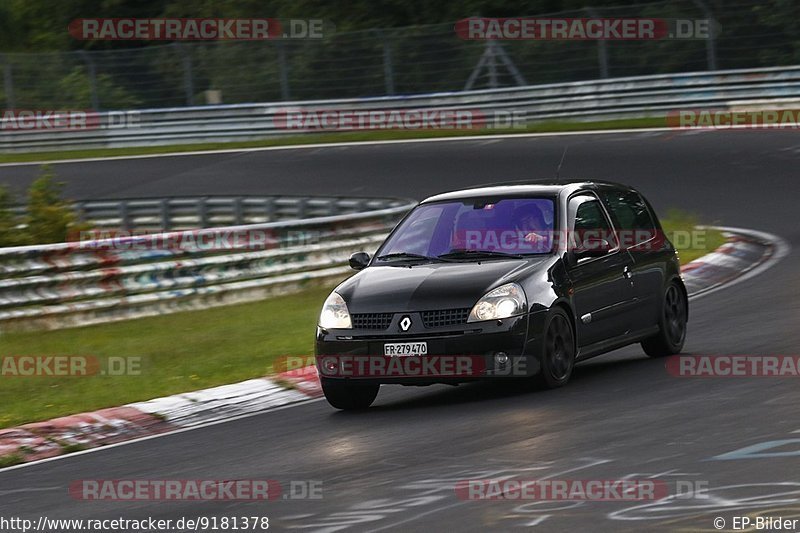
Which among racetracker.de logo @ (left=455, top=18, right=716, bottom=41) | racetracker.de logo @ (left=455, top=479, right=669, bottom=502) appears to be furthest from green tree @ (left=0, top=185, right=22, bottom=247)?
racetracker.de logo @ (left=455, top=18, right=716, bottom=41)

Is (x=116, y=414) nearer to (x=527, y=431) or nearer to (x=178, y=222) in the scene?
(x=527, y=431)

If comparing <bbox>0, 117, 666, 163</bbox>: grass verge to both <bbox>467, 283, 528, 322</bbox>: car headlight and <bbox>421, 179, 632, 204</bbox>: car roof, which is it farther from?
<bbox>467, 283, 528, 322</bbox>: car headlight

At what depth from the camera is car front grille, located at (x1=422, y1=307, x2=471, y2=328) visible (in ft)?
33.1

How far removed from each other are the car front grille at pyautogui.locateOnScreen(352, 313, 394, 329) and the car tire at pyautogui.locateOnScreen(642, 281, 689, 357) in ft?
8.85

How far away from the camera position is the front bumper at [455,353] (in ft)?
32.9

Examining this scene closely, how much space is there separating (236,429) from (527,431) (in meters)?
2.40

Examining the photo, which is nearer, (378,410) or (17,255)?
(378,410)

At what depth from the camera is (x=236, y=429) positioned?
10.3 m

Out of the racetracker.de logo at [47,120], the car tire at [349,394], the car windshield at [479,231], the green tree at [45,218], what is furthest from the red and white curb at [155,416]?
the racetracker.de logo at [47,120]

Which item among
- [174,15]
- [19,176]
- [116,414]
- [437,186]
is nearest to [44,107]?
[19,176]

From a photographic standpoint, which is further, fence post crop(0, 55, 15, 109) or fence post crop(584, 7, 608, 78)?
fence post crop(0, 55, 15, 109)

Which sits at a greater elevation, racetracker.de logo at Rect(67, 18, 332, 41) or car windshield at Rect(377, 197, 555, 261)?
racetracker.de logo at Rect(67, 18, 332, 41)

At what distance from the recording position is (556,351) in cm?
1050

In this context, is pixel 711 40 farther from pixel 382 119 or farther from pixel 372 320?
pixel 372 320
